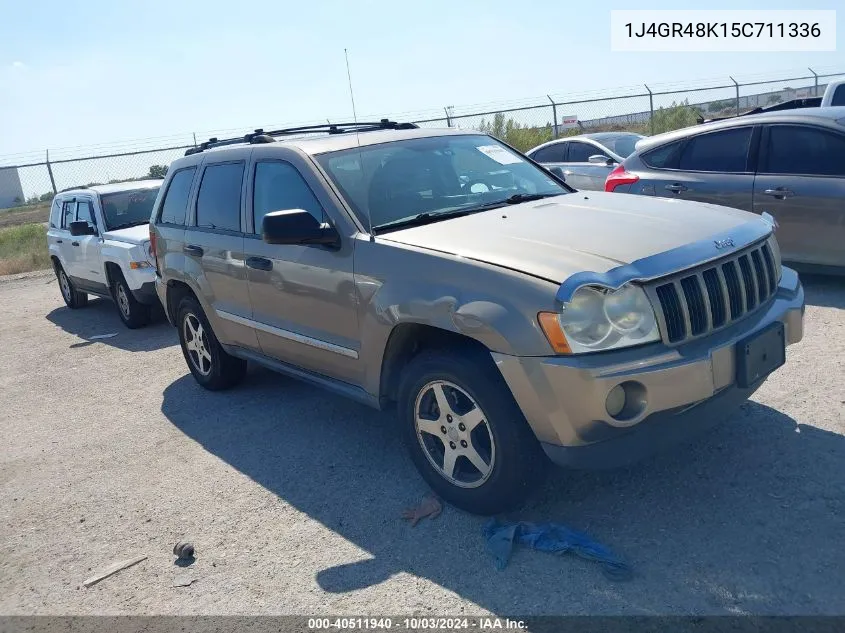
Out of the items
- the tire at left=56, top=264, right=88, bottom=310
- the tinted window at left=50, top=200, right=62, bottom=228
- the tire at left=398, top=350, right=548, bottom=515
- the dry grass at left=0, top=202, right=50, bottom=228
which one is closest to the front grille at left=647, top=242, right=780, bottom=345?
the tire at left=398, top=350, right=548, bottom=515

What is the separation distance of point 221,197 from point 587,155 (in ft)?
26.3

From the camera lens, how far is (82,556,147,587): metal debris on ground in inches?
144

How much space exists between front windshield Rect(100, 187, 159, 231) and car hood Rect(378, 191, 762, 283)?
6.78 meters

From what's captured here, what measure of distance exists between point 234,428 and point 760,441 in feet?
11.1

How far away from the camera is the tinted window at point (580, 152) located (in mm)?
12039

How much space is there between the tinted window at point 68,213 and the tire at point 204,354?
528 cm

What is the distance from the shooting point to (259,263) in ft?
15.8

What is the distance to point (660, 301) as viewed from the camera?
321 centimetres

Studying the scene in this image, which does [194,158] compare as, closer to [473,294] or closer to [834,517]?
[473,294]

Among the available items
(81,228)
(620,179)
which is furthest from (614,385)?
(81,228)

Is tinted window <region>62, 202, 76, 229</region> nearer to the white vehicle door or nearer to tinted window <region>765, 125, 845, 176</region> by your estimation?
the white vehicle door

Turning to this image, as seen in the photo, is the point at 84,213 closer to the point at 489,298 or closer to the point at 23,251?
the point at 489,298

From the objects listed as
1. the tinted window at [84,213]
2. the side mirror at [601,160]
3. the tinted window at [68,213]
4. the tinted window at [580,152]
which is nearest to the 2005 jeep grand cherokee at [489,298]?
the tinted window at [84,213]

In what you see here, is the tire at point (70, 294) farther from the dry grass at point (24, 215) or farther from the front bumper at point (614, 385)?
the dry grass at point (24, 215)
